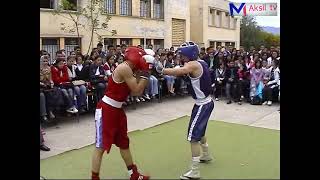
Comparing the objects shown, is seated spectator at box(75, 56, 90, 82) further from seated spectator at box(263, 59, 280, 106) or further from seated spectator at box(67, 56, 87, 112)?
seated spectator at box(263, 59, 280, 106)

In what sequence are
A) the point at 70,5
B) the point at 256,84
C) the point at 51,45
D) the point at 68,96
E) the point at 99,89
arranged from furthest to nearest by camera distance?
the point at 51,45, the point at 70,5, the point at 256,84, the point at 99,89, the point at 68,96

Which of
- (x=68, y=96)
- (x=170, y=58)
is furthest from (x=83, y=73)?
(x=170, y=58)

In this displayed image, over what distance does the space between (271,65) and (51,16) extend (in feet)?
30.1

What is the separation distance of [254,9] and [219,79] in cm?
350

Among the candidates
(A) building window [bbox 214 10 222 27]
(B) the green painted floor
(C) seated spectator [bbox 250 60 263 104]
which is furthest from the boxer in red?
(A) building window [bbox 214 10 222 27]

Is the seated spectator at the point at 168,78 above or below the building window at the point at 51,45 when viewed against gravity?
below

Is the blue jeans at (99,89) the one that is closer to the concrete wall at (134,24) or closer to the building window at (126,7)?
the concrete wall at (134,24)

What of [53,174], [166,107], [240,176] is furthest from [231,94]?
[53,174]

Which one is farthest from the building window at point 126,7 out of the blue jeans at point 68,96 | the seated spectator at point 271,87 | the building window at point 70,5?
the blue jeans at point 68,96

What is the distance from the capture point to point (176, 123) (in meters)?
8.61

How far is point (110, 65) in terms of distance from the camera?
381 inches

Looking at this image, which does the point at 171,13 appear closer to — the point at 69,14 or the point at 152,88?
the point at 69,14

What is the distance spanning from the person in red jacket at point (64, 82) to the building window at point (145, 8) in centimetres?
1471

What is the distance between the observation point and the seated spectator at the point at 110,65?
30.8 feet
